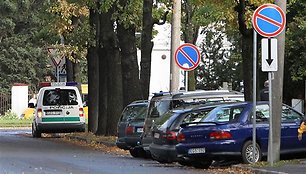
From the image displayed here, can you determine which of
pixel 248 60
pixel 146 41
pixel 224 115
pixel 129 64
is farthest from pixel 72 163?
pixel 129 64

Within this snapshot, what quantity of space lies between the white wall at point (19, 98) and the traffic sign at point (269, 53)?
41.6m

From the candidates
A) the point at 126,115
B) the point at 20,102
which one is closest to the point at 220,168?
the point at 126,115

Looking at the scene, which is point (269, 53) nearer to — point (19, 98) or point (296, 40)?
point (296, 40)

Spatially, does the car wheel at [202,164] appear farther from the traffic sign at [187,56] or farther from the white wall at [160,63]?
the white wall at [160,63]

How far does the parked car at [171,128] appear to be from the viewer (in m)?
19.3

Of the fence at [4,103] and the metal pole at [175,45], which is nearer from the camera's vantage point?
the metal pole at [175,45]

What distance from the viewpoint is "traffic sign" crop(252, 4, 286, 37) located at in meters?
17.8

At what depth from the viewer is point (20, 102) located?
194 ft

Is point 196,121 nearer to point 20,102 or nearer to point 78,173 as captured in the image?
point 78,173

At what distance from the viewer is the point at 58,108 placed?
34.3 metres

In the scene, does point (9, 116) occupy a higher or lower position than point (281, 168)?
lower

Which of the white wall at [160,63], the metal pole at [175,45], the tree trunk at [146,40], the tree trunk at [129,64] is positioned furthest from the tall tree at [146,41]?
the white wall at [160,63]

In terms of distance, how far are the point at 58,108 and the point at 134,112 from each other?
10931mm

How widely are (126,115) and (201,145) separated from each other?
5.82 meters
